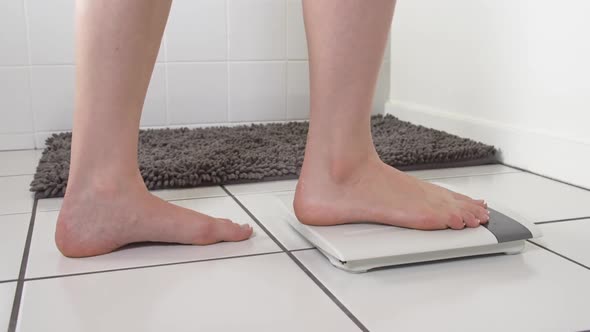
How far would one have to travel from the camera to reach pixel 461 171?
1484 millimetres

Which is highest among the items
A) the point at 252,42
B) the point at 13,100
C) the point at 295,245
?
the point at 252,42

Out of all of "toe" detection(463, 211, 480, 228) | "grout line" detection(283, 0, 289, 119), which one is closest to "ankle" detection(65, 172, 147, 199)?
"toe" detection(463, 211, 480, 228)

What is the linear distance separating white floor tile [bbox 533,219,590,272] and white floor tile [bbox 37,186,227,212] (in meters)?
0.61

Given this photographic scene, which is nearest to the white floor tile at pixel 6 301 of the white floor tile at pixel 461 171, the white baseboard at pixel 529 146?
the white floor tile at pixel 461 171

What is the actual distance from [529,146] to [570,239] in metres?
0.51

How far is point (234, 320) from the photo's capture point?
2.30ft

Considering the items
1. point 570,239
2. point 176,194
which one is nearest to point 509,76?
point 570,239

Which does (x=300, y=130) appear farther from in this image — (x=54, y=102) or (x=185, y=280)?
(x=185, y=280)

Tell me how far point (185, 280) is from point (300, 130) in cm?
107

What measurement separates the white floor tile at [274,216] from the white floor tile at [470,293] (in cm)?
5

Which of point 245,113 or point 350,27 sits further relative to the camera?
point 245,113

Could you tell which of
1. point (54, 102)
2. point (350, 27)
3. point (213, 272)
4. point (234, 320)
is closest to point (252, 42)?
point (54, 102)

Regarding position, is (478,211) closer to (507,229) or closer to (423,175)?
(507,229)

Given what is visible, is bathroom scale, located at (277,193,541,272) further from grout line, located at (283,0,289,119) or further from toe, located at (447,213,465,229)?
grout line, located at (283,0,289,119)
